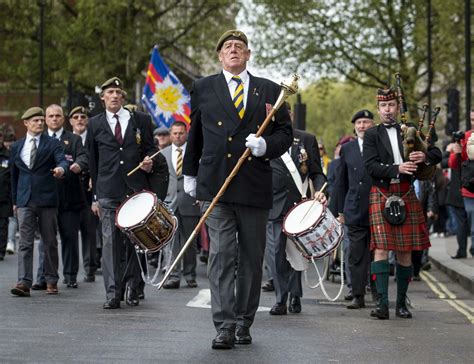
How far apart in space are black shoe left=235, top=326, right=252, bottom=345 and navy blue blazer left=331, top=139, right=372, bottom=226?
13.0ft

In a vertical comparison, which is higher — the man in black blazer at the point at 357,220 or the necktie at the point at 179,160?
the necktie at the point at 179,160

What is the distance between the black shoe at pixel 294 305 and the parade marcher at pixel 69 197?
137 inches

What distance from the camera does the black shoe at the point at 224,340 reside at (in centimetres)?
1014

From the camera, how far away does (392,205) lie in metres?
12.8

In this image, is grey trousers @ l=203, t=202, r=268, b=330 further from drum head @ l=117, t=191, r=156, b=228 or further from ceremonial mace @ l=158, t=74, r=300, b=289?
drum head @ l=117, t=191, r=156, b=228

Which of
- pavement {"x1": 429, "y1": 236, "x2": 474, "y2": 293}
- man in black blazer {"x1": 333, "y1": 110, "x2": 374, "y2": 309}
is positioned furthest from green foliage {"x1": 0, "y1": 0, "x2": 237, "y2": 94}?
man in black blazer {"x1": 333, "y1": 110, "x2": 374, "y2": 309}

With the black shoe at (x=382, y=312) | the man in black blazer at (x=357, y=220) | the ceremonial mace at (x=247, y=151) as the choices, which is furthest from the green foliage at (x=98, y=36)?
the ceremonial mace at (x=247, y=151)

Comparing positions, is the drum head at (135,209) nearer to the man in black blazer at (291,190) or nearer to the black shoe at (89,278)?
the man in black blazer at (291,190)

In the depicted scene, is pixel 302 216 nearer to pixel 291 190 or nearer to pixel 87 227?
pixel 291 190

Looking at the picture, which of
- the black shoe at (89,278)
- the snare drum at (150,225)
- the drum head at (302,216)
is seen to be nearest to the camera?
the snare drum at (150,225)

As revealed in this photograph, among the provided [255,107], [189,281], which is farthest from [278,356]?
[189,281]

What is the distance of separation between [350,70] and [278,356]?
4066 cm

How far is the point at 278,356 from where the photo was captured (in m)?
9.86

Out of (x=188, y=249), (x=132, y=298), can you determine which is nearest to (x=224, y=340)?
(x=132, y=298)
